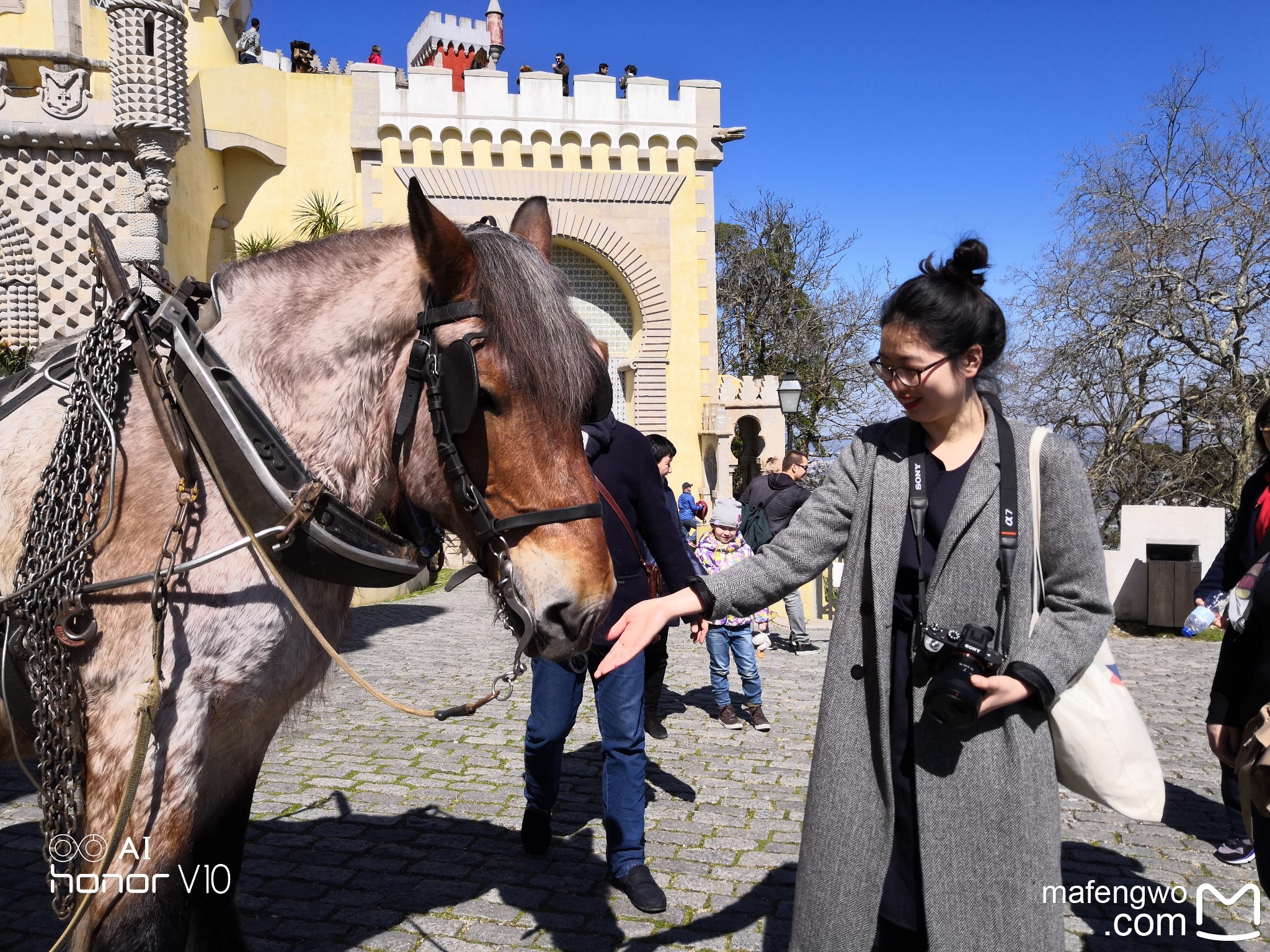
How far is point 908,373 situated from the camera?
2.23 metres

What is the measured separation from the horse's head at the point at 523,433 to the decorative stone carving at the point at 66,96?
1350 centimetres

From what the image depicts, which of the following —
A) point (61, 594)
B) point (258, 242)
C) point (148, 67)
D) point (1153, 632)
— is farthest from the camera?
point (258, 242)

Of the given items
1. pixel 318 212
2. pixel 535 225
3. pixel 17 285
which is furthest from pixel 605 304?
A: pixel 535 225

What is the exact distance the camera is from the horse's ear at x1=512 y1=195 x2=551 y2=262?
2.49 metres

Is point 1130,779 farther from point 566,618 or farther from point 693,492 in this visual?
point 693,492

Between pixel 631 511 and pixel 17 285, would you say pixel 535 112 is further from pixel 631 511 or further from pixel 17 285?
pixel 631 511

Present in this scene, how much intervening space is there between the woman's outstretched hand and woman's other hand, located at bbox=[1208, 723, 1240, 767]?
2.16 m

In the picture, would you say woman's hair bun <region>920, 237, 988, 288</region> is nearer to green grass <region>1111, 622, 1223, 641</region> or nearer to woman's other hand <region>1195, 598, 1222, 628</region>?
woman's other hand <region>1195, 598, 1222, 628</region>

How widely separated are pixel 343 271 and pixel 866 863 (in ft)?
6.40

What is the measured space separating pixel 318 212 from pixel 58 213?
4765 mm

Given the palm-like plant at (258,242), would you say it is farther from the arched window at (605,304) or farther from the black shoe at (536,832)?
the black shoe at (536,832)

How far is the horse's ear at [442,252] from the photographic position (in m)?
1.98

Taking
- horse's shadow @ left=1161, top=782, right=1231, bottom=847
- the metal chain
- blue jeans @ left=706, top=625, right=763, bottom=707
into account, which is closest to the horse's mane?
the metal chain

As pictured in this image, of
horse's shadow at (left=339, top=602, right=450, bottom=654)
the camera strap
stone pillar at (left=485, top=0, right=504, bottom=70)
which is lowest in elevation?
horse's shadow at (left=339, top=602, right=450, bottom=654)
